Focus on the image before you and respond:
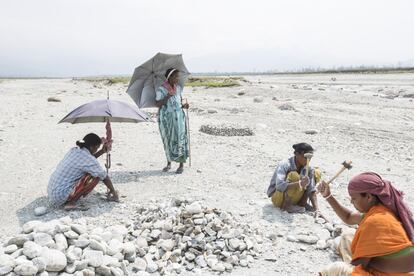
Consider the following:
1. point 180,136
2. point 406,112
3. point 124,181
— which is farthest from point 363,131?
point 124,181

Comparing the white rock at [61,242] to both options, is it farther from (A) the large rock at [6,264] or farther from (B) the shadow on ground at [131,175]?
(B) the shadow on ground at [131,175]

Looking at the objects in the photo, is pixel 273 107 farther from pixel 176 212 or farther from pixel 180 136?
pixel 176 212

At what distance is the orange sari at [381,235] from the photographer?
3.00 metres

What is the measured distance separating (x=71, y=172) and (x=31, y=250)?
6.32 ft

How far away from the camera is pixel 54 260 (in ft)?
13.3

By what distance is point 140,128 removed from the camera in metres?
13.5

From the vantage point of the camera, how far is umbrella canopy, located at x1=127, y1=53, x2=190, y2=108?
8172 mm

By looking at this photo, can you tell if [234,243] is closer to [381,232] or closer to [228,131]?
[381,232]

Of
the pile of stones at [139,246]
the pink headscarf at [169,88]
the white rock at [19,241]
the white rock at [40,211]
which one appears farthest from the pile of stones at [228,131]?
the white rock at [19,241]

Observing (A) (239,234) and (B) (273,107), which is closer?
(A) (239,234)

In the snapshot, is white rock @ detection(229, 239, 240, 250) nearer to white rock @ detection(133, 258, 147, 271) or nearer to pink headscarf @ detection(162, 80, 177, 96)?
white rock @ detection(133, 258, 147, 271)

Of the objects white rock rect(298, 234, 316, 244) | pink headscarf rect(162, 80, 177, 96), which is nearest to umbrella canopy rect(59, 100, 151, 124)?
pink headscarf rect(162, 80, 177, 96)

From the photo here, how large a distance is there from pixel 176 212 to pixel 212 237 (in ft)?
2.48

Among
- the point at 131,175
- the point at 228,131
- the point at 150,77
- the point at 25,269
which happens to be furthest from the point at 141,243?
the point at 228,131
